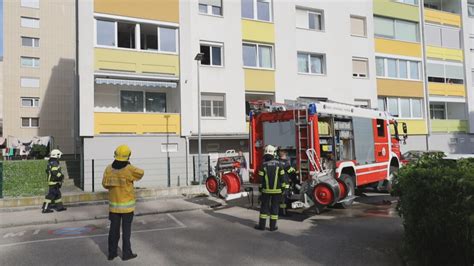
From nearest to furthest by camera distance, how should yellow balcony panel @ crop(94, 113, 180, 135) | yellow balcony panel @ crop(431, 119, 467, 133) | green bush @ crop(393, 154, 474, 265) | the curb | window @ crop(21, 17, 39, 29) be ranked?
green bush @ crop(393, 154, 474, 265) → the curb → yellow balcony panel @ crop(94, 113, 180, 135) → yellow balcony panel @ crop(431, 119, 467, 133) → window @ crop(21, 17, 39, 29)

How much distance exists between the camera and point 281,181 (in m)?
8.11

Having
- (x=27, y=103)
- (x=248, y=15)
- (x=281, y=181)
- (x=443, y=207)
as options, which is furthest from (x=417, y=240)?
(x=27, y=103)

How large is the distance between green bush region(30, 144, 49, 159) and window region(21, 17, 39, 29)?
18.4 metres

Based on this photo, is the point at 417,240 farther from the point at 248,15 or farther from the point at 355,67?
the point at 355,67

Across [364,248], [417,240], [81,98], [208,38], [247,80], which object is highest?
[208,38]

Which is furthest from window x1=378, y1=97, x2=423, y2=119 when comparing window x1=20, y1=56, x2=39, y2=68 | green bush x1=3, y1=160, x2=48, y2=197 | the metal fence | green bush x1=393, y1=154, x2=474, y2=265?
window x1=20, y1=56, x2=39, y2=68

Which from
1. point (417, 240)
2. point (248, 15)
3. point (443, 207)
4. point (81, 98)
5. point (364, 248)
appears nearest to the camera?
point (443, 207)

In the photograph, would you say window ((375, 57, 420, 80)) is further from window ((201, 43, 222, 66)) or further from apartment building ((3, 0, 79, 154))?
apartment building ((3, 0, 79, 154))

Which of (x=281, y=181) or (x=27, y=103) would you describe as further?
(x=27, y=103)

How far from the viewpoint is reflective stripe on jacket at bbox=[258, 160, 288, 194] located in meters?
8.06

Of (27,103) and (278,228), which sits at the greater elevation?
(27,103)

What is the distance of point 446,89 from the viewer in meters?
26.9

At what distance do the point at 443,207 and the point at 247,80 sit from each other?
597 inches

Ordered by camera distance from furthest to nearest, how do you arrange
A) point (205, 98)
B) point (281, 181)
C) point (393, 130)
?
1. point (205, 98)
2. point (393, 130)
3. point (281, 181)
